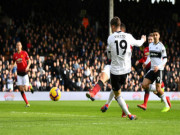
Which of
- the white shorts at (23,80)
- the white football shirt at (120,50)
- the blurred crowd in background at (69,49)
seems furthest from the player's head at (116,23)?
the blurred crowd in background at (69,49)

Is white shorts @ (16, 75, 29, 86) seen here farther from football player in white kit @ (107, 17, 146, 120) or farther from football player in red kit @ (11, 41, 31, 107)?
football player in white kit @ (107, 17, 146, 120)

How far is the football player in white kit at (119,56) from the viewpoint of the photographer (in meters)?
10.1

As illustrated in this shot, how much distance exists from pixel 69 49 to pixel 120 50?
68.1 ft

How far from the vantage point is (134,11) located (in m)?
38.8

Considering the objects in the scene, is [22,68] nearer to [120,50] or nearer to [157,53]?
[157,53]

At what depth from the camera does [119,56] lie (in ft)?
33.4

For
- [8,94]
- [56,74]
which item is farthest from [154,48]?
[56,74]

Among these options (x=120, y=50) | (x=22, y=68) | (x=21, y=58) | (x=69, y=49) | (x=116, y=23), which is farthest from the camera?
(x=69, y=49)

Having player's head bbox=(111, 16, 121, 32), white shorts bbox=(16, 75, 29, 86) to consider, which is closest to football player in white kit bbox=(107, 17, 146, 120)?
player's head bbox=(111, 16, 121, 32)

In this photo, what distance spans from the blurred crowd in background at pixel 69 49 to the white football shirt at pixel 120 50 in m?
15.3

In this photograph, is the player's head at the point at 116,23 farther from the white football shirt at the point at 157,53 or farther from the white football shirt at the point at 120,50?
the white football shirt at the point at 157,53

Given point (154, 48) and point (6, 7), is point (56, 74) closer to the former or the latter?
point (6, 7)

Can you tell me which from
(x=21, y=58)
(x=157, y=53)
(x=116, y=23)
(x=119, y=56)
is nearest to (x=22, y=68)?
(x=21, y=58)

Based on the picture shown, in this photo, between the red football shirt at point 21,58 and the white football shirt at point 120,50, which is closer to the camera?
the white football shirt at point 120,50
